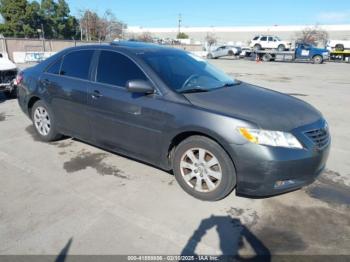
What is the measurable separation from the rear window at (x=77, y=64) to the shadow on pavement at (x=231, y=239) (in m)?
2.72

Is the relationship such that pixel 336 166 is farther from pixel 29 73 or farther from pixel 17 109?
pixel 17 109

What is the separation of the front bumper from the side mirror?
1220 mm

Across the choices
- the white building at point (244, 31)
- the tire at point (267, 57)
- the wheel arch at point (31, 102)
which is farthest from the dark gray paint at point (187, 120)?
the white building at point (244, 31)

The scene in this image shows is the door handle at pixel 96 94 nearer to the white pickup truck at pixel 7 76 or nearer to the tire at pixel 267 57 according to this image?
the white pickup truck at pixel 7 76

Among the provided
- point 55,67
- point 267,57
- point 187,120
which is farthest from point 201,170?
point 267,57

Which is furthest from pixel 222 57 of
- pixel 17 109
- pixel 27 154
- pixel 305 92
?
pixel 27 154

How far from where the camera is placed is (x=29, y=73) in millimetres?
5508

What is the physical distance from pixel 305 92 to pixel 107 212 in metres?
10.5

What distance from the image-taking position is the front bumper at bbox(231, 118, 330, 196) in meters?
3.12

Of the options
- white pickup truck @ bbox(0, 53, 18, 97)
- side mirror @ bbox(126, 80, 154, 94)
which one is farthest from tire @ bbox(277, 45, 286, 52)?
side mirror @ bbox(126, 80, 154, 94)

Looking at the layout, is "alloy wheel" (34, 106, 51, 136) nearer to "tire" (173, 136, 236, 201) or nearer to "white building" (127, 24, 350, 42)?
"tire" (173, 136, 236, 201)

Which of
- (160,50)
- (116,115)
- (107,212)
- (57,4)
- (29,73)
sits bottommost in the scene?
(107,212)

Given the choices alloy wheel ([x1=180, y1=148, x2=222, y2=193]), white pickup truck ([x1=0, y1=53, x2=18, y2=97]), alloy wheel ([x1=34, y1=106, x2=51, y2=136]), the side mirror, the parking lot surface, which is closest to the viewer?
the parking lot surface

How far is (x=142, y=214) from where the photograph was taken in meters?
3.32
